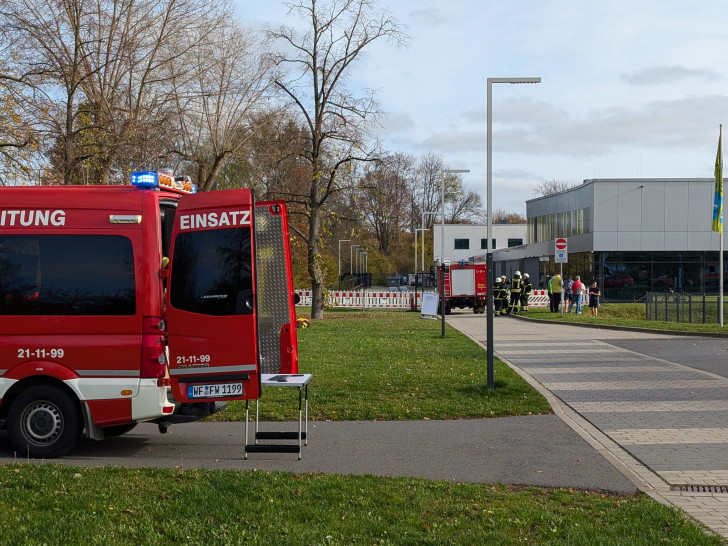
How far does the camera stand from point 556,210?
60.6 meters

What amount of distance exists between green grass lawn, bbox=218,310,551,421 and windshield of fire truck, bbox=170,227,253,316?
2.87m

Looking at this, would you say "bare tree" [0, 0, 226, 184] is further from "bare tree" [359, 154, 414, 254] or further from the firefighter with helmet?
"bare tree" [359, 154, 414, 254]

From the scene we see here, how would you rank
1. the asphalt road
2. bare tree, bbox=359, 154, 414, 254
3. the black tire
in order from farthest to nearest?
bare tree, bbox=359, 154, 414, 254 < the black tire < the asphalt road

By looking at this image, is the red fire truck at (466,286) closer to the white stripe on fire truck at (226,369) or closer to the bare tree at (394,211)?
the white stripe on fire truck at (226,369)

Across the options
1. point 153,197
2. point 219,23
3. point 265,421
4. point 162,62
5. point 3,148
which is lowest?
point 265,421

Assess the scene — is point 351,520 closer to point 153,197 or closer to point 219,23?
point 153,197

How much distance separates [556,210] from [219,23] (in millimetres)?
40290

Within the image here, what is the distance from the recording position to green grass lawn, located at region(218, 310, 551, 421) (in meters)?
10.6

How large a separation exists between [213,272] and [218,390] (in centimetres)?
112

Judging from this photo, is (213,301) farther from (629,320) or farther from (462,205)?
(462,205)

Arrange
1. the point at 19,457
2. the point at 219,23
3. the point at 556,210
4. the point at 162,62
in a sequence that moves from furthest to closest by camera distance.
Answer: the point at 556,210
the point at 219,23
the point at 162,62
the point at 19,457

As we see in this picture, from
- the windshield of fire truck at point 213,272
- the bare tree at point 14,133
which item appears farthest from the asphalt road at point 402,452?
the bare tree at point 14,133

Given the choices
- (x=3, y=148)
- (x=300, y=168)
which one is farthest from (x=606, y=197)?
(x=3, y=148)

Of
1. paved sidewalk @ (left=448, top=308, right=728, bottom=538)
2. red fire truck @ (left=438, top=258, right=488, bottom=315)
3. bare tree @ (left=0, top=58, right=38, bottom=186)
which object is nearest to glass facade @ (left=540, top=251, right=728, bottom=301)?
red fire truck @ (left=438, top=258, right=488, bottom=315)
